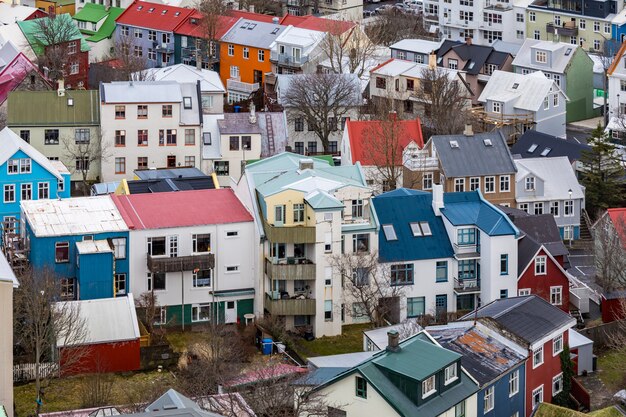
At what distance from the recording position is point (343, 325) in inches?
3516

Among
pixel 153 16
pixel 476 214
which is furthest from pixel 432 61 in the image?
pixel 476 214

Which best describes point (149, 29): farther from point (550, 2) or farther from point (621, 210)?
point (621, 210)

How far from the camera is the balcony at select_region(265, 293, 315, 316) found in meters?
87.5

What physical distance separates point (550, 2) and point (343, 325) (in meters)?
65.7

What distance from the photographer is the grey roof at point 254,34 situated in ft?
460

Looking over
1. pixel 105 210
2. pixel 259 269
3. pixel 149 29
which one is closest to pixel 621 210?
pixel 259 269

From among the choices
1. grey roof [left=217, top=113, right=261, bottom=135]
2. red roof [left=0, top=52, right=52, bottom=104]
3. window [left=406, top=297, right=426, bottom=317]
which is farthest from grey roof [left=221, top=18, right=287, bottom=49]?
window [left=406, top=297, right=426, bottom=317]

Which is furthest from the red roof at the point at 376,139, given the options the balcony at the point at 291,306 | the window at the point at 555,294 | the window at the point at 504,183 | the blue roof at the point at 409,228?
the balcony at the point at 291,306

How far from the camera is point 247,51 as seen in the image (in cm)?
14062

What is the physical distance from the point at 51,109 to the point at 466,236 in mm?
33122

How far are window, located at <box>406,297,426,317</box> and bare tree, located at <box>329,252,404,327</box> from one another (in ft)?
3.13

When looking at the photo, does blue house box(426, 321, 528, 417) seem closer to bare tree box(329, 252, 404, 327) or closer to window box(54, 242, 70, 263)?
bare tree box(329, 252, 404, 327)

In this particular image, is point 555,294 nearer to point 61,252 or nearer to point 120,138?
point 61,252

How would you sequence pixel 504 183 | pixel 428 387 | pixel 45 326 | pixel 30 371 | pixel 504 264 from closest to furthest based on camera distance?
1. pixel 428 387
2. pixel 45 326
3. pixel 30 371
4. pixel 504 264
5. pixel 504 183
